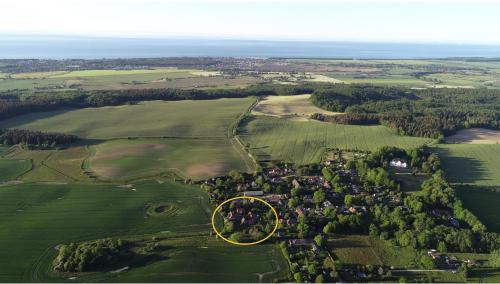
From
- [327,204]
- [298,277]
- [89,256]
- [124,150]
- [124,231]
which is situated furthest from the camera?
[124,150]

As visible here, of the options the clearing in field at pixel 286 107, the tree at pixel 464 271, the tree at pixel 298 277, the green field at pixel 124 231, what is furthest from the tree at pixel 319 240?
the clearing in field at pixel 286 107

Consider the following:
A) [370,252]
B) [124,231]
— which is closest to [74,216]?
[124,231]

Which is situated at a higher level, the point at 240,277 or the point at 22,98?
the point at 22,98

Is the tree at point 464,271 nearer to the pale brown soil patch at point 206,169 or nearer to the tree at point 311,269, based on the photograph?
the tree at point 311,269

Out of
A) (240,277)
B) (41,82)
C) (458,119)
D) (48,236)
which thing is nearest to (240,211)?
(240,277)

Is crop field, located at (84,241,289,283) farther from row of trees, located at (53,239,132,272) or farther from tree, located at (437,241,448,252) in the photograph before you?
tree, located at (437,241,448,252)

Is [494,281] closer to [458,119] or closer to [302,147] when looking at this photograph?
[302,147]

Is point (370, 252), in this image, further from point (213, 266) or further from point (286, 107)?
point (286, 107)
